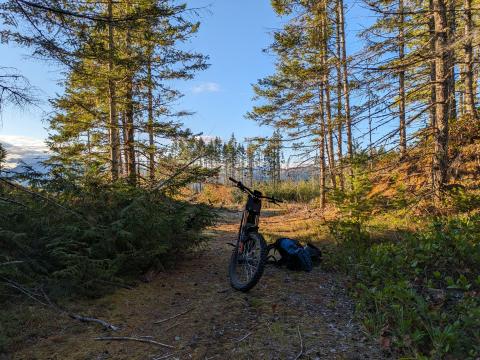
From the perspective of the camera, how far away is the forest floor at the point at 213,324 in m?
2.70

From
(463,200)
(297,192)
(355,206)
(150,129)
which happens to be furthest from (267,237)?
(297,192)

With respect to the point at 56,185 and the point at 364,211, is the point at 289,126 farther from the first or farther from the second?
the point at 56,185

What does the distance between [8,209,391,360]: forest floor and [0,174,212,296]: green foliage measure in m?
0.36

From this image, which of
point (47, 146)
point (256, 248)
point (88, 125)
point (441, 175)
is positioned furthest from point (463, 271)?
point (47, 146)

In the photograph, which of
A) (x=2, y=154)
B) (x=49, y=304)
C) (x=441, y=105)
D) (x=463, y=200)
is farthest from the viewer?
(x=441, y=105)

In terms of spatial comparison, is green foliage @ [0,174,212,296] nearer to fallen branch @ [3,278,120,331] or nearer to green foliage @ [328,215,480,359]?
fallen branch @ [3,278,120,331]

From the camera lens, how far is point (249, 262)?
4.20 metres

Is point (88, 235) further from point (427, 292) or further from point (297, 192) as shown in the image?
point (297, 192)

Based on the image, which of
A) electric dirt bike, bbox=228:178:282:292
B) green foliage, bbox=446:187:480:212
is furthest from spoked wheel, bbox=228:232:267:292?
green foliage, bbox=446:187:480:212

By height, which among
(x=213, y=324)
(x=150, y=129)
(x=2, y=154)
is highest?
(x=150, y=129)

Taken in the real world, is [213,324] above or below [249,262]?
below

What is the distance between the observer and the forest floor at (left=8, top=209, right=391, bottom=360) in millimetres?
2701

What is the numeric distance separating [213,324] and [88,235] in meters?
2.11

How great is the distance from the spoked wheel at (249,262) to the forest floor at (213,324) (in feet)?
0.55
